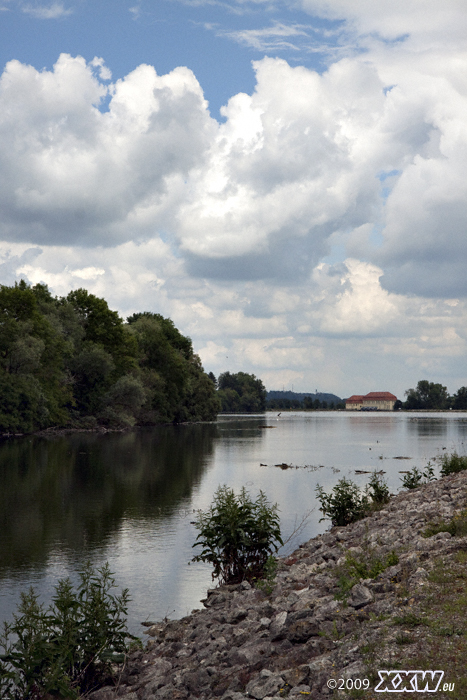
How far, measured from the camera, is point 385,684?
6.41 meters

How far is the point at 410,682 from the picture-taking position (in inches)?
250

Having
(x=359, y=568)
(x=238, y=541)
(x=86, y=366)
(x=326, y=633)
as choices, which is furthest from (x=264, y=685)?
(x=86, y=366)

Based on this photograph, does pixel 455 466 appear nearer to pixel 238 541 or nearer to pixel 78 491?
pixel 238 541

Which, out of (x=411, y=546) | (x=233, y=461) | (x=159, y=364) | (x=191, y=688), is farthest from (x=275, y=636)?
(x=159, y=364)

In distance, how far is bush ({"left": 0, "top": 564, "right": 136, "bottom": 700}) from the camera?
8797 millimetres

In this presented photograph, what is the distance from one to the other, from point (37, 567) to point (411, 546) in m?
10.4

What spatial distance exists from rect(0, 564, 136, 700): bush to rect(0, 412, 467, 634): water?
3.06 metres

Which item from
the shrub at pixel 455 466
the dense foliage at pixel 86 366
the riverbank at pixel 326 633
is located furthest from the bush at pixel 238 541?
the dense foliage at pixel 86 366

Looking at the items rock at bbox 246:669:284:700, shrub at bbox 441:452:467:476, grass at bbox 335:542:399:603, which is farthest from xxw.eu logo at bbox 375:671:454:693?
shrub at bbox 441:452:467:476

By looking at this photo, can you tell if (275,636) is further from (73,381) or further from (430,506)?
(73,381)

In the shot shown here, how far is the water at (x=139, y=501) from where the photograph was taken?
16.2 m

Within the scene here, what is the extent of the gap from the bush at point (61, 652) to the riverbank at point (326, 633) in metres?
0.45

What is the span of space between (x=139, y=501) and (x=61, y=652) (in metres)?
19.9

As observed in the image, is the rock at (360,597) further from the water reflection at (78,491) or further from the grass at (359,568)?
the water reflection at (78,491)
